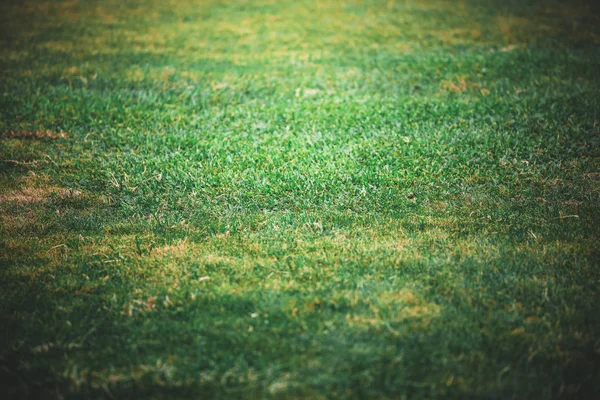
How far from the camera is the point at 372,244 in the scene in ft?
15.5

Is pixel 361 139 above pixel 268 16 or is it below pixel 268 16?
below

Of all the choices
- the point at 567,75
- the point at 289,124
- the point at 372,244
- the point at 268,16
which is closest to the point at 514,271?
the point at 372,244

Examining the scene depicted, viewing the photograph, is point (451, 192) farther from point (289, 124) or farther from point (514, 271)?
A: point (289, 124)

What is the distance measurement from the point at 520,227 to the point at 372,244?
1437mm

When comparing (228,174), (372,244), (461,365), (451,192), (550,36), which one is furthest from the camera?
(550,36)

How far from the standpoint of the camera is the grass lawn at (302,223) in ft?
11.1

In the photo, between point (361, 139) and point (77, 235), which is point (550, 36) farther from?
point (77, 235)

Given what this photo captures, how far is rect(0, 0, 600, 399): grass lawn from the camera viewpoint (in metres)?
3.37

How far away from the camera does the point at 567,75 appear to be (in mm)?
9164

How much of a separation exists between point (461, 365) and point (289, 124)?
502 cm

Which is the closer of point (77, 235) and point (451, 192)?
point (77, 235)

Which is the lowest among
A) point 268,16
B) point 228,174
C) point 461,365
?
point 461,365

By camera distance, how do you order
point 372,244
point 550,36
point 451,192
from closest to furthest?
point 372,244 → point 451,192 → point 550,36

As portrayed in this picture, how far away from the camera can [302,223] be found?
5.14 meters
